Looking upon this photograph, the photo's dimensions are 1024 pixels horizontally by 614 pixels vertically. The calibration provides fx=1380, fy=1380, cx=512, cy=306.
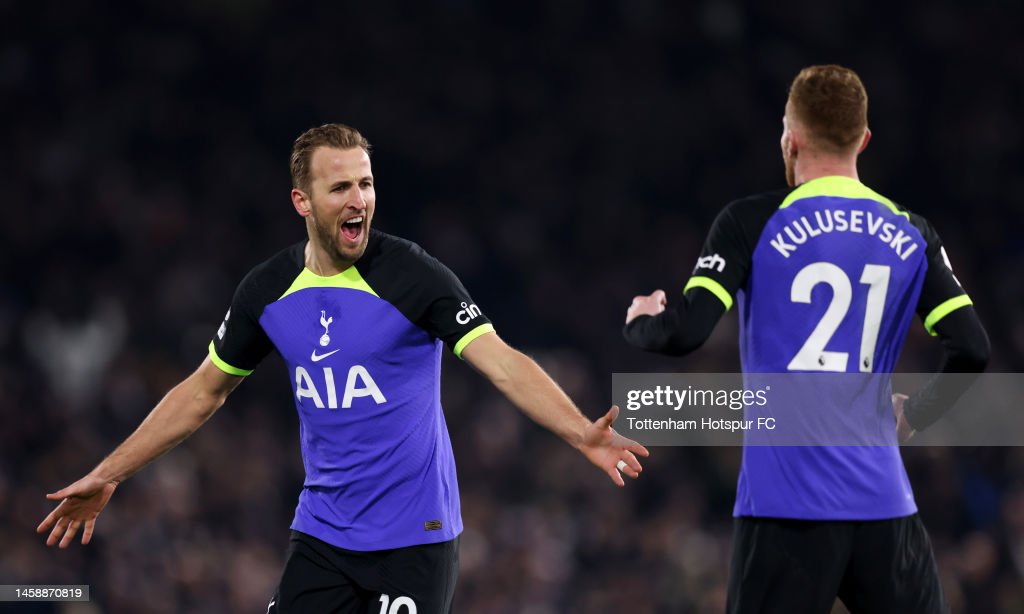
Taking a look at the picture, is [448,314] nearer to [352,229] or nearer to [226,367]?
[352,229]

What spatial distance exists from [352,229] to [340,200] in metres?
0.12

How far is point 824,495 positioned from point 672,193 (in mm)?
10214

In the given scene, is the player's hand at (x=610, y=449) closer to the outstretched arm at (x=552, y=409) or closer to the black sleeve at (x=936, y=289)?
the outstretched arm at (x=552, y=409)

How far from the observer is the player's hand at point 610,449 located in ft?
14.2

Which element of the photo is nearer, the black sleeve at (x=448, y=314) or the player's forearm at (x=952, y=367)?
the player's forearm at (x=952, y=367)

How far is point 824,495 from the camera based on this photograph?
4195 mm

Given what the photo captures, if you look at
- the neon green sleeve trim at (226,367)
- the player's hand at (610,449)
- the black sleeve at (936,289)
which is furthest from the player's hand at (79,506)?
the black sleeve at (936,289)

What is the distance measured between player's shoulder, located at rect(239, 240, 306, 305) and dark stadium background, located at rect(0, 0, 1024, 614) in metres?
4.06

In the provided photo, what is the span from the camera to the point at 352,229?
496 cm

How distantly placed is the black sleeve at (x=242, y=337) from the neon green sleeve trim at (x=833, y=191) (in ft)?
6.46

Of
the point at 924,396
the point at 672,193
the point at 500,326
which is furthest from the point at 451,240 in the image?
the point at 924,396

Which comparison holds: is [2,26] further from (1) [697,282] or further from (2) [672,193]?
(1) [697,282]

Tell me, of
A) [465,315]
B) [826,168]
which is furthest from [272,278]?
[826,168]

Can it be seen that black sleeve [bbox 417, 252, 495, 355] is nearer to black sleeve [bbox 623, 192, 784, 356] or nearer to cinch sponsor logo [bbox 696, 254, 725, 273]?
black sleeve [bbox 623, 192, 784, 356]
